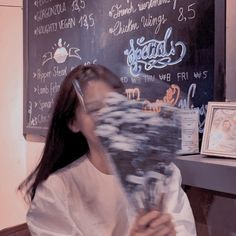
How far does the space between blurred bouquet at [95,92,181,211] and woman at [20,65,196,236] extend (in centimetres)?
32

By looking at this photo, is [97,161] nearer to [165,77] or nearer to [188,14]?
[165,77]

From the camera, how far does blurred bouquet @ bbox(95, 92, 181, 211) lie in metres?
0.64

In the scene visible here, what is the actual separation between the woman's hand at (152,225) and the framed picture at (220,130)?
2.09 feet

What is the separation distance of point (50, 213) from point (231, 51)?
803mm

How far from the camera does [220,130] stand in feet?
4.41

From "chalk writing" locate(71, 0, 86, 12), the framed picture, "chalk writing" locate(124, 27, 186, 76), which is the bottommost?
the framed picture

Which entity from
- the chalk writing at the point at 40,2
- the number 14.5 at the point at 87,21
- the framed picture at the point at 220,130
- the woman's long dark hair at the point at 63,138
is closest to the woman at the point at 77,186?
the woman's long dark hair at the point at 63,138

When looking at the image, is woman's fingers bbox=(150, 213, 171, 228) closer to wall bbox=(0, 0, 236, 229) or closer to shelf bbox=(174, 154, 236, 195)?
shelf bbox=(174, 154, 236, 195)

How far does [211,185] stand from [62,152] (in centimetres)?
46

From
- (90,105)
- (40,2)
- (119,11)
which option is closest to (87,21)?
(119,11)

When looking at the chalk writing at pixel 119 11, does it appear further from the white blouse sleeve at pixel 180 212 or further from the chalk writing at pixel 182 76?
the white blouse sleeve at pixel 180 212

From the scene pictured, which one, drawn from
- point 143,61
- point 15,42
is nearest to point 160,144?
point 143,61

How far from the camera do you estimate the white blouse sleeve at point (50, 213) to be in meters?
1.06

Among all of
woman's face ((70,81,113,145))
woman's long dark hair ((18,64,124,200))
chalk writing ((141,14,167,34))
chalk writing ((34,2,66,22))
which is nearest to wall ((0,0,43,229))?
chalk writing ((34,2,66,22))
